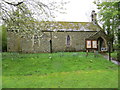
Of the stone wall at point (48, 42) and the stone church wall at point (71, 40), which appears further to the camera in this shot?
the stone church wall at point (71, 40)

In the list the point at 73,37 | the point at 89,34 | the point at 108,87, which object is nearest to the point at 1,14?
the point at 108,87

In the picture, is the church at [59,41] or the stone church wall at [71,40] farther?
the stone church wall at [71,40]

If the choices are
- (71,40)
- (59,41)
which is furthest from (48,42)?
(71,40)

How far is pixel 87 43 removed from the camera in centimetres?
1850

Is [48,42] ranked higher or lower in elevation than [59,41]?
lower

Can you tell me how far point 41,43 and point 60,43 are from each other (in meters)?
3.30

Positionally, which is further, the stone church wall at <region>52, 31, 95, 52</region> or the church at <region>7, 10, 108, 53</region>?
the stone church wall at <region>52, 31, 95, 52</region>

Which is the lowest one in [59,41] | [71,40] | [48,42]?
[48,42]

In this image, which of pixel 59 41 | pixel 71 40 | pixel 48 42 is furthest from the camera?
pixel 71 40

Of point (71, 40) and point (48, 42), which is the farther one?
point (71, 40)

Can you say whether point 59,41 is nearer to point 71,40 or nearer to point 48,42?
point 48,42

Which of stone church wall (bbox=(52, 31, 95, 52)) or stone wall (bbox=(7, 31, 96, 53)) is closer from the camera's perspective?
stone wall (bbox=(7, 31, 96, 53))

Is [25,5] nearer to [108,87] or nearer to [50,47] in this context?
[108,87]

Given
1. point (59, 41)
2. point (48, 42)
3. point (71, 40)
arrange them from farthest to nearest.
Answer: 1. point (71, 40)
2. point (59, 41)
3. point (48, 42)
